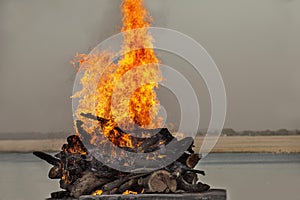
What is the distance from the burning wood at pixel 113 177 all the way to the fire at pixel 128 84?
107 mm

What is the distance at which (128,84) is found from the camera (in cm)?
224

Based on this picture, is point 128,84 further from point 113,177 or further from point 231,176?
point 231,176

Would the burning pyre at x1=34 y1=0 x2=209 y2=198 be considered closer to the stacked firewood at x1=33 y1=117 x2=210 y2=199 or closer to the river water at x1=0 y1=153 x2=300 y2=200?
the stacked firewood at x1=33 y1=117 x2=210 y2=199

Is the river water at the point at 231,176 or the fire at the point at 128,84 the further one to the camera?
the river water at the point at 231,176

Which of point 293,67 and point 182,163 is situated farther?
point 293,67

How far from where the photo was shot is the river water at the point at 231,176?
299 centimetres

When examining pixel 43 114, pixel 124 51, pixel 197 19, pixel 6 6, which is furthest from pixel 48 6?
pixel 124 51

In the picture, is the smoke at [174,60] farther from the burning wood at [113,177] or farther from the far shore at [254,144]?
the burning wood at [113,177]

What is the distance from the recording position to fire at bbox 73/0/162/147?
220cm

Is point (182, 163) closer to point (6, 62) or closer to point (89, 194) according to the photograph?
point (89, 194)

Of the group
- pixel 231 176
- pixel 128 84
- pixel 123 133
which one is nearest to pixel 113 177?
pixel 123 133

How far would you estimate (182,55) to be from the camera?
125 inches

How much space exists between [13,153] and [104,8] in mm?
838

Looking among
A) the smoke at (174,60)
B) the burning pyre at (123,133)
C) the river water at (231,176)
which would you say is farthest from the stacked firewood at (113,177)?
the smoke at (174,60)
